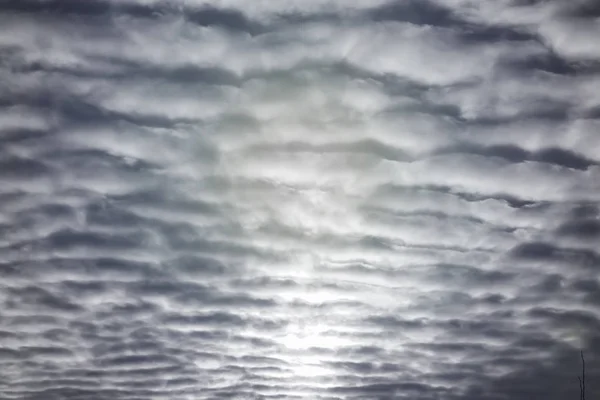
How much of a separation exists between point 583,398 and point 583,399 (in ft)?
0.11

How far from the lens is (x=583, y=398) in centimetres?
1355

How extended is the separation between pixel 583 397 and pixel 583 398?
1.4 inches

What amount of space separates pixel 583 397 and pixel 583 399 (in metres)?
0.07

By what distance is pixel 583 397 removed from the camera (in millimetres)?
13555

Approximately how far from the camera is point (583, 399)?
44.4 feet
